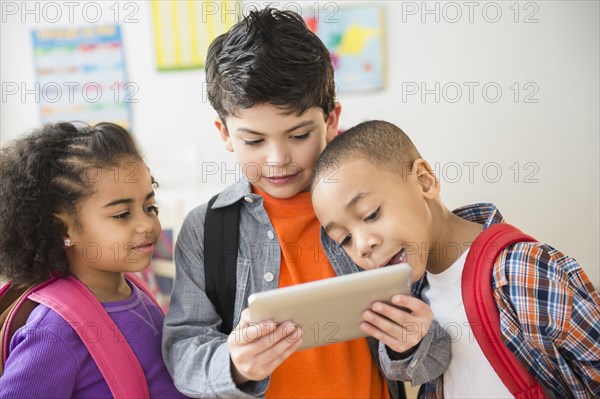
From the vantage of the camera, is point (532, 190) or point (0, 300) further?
point (532, 190)

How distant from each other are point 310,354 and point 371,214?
13.7 inches

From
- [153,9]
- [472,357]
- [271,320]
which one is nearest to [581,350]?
[472,357]

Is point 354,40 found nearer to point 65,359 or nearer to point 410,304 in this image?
point 410,304

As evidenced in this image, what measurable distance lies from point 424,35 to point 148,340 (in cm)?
186

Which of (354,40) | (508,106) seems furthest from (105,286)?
(508,106)

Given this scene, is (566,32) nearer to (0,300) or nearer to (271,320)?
(271,320)

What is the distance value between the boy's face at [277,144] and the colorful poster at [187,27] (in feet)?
5.10

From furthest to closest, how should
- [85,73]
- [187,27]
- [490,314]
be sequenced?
[85,73], [187,27], [490,314]

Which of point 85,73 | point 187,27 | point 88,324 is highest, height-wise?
point 187,27

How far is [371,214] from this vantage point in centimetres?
119

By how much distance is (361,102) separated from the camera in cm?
265

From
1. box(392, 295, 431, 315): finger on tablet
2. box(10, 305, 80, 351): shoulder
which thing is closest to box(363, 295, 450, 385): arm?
box(392, 295, 431, 315): finger on tablet

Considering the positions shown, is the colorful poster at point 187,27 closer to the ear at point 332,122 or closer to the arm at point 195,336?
the ear at point 332,122

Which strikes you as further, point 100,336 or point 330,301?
point 100,336
